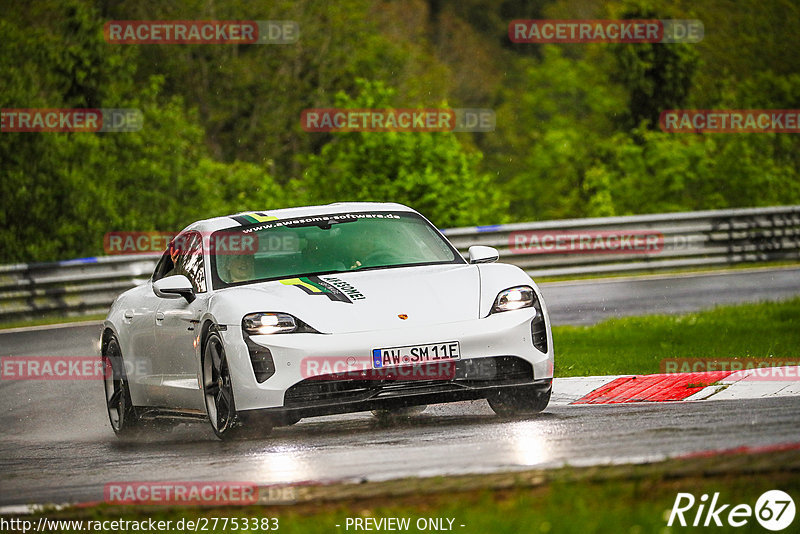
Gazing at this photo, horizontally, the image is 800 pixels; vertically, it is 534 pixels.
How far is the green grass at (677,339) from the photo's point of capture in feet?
37.7

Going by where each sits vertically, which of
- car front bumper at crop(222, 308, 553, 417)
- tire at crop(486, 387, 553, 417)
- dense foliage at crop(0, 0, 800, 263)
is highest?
car front bumper at crop(222, 308, 553, 417)

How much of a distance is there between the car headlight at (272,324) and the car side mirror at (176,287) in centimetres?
101

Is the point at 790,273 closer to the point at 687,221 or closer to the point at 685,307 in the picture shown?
the point at 687,221

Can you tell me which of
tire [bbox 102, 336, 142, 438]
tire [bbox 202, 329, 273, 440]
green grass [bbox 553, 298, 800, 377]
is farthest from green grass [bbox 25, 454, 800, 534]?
green grass [bbox 553, 298, 800, 377]

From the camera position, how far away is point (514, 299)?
28.6 feet

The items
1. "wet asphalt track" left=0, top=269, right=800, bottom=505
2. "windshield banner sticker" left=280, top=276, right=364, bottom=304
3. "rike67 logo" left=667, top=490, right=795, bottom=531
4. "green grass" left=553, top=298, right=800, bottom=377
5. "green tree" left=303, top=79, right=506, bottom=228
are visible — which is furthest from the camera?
"green tree" left=303, top=79, right=506, bottom=228

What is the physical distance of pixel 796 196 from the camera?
102ft

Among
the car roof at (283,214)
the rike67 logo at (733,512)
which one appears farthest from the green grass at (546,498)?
the car roof at (283,214)

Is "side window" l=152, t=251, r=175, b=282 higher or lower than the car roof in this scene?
lower

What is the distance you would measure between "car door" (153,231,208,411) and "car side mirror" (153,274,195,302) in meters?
0.06

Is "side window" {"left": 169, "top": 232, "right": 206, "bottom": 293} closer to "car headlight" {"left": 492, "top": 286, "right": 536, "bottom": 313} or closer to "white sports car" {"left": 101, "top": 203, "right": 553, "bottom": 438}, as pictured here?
"white sports car" {"left": 101, "top": 203, "right": 553, "bottom": 438}

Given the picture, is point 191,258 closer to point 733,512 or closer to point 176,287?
point 176,287

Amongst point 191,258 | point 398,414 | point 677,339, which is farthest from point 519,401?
point 677,339

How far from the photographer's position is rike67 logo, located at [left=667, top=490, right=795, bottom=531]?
4.81m
